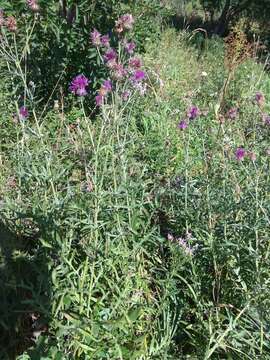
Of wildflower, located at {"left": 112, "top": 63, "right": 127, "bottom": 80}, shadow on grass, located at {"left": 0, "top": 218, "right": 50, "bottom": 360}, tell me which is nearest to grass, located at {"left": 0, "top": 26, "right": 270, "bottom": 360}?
shadow on grass, located at {"left": 0, "top": 218, "right": 50, "bottom": 360}

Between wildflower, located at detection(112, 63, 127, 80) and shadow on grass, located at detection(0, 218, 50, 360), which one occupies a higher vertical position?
wildflower, located at detection(112, 63, 127, 80)

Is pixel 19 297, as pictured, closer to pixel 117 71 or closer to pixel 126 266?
pixel 126 266

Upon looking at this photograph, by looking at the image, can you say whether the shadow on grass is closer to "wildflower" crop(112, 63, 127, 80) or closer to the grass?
the grass

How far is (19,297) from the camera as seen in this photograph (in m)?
2.34

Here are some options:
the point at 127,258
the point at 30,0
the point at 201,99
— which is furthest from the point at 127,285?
the point at 201,99

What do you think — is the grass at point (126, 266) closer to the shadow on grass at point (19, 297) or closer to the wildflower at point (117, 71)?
the shadow on grass at point (19, 297)

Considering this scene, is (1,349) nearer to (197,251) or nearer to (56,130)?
(197,251)

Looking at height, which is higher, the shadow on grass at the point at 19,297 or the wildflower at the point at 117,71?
the wildflower at the point at 117,71

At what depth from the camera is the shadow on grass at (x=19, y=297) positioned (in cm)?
216

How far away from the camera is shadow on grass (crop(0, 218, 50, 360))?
7.10 ft

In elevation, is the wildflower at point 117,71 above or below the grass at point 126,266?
above

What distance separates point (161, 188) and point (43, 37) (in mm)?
2165

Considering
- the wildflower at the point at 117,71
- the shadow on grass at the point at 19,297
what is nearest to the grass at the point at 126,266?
the shadow on grass at the point at 19,297

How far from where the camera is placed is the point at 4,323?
7.23ft
